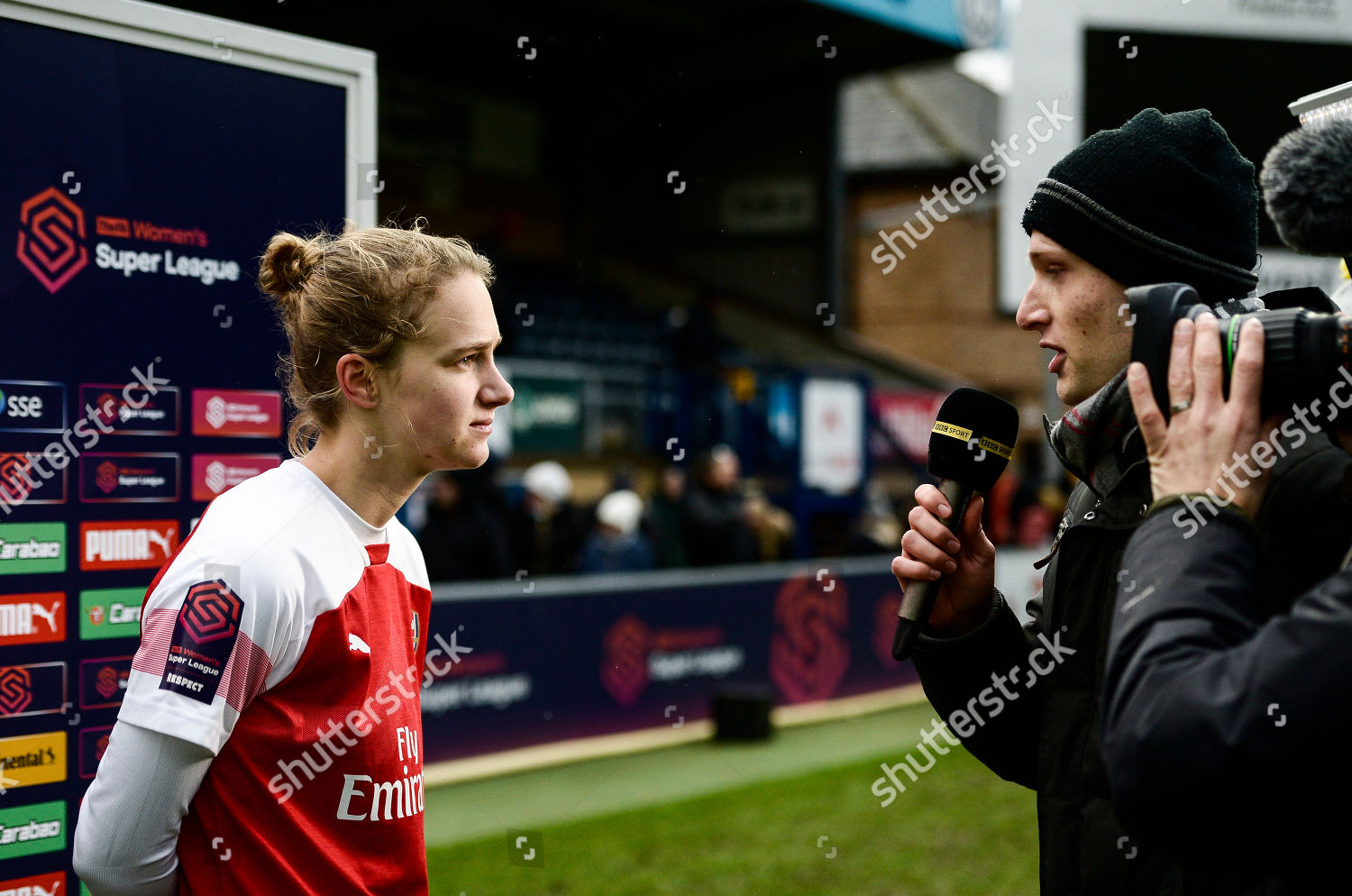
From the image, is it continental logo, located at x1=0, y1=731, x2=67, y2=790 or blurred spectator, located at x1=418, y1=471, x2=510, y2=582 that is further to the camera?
blurred spectator, located at x1=418, y1=471, x2=510, y2=582

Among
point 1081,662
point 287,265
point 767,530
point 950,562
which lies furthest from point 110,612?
point 767,530

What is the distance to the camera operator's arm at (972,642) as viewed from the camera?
6.03 ft

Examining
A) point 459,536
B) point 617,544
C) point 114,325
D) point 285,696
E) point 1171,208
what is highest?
point 1171,208

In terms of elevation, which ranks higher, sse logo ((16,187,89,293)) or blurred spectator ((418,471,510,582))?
sse logo ((16,187,89,293))

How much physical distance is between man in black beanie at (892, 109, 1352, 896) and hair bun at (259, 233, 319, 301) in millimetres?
1080

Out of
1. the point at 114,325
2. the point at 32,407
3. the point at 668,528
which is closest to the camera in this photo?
the point at 32,407

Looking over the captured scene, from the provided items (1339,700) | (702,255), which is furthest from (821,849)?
(702,255)

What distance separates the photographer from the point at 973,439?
1.95m

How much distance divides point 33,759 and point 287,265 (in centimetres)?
103

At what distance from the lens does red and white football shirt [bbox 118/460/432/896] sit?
1.60 metres

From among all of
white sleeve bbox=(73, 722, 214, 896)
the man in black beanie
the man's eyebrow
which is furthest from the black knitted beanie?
white sleeve bbox=(73, 722, 214, 896)

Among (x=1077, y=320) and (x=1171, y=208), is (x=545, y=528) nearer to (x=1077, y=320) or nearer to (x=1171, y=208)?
(x=1077, y=320)

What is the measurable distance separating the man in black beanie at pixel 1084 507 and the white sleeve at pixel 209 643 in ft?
3.12

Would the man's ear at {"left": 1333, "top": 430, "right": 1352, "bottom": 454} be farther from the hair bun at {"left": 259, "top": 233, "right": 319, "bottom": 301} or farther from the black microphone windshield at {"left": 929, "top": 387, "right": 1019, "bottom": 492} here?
the hair bun at {"left": 259, "top": 233, "right": 319, "bottom": 301}
